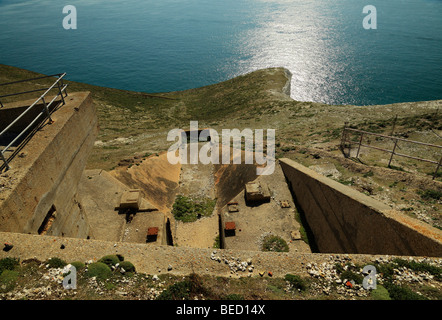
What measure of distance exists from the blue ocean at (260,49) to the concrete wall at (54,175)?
5821cm

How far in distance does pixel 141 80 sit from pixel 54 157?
254 feet

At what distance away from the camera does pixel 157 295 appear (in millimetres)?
6367

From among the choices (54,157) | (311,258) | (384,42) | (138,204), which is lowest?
(138,204)

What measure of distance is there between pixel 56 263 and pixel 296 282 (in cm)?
663

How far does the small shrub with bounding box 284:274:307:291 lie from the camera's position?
272 inches

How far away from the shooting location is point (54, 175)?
32.0 feet

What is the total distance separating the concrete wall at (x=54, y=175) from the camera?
775 cm

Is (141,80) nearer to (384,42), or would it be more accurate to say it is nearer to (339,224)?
(339,224)

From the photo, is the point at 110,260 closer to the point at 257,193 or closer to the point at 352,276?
the point at 352,276

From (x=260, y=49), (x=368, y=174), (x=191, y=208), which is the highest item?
(x=260, y=49)

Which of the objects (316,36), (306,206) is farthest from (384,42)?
(306,206)

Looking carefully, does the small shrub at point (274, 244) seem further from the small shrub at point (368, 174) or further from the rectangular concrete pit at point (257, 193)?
the small shrub at point (368, 174)

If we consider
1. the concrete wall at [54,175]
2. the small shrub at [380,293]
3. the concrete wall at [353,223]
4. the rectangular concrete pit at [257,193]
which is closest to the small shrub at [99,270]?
the concrete wall at [54,175]

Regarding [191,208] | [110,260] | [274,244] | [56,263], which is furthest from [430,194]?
[191,208]
